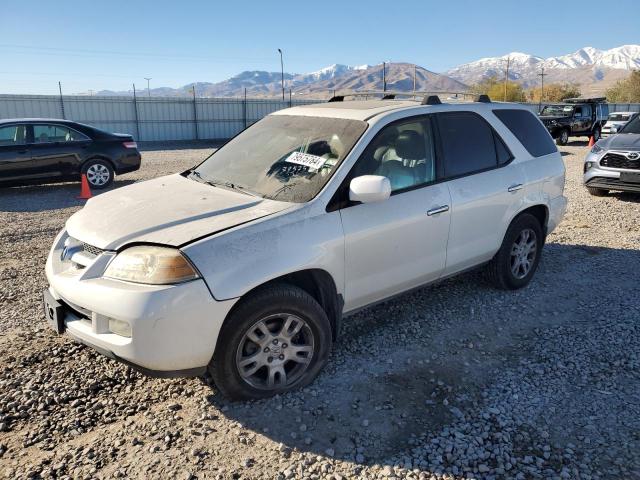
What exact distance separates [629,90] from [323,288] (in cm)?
7277

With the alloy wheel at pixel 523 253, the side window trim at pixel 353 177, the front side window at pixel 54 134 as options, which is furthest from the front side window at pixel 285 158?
the front side window at pixel 54 134

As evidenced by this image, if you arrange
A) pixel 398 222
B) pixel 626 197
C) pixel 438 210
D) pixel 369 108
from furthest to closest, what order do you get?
pixel 626 197
pixel 369 108
pixel 438 210
pixel 398 222

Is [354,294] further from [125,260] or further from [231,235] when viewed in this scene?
[125,260]

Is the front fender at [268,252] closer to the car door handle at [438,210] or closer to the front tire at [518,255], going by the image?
the car door handle at [438,210]

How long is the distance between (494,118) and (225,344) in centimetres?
326

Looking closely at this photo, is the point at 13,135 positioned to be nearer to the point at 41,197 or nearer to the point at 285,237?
the point at 41,197

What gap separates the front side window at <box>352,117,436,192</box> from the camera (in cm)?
370

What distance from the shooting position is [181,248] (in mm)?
2873

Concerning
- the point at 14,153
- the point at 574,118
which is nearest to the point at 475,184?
the point at 14,153

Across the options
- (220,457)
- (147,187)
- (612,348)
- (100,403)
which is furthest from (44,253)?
(612,348)

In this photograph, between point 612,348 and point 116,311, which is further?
point 612,348

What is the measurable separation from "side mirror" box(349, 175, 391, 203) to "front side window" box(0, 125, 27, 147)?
938 cm

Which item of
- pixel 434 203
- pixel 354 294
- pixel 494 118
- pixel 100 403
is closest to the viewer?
pixel 100 403

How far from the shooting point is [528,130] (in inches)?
201
